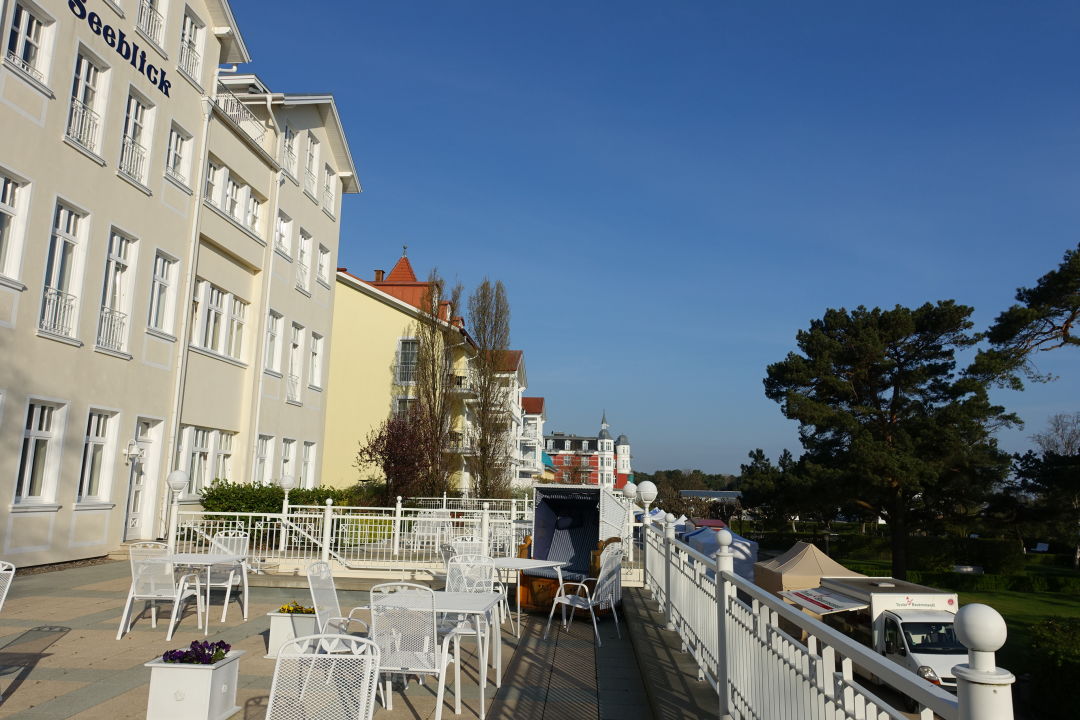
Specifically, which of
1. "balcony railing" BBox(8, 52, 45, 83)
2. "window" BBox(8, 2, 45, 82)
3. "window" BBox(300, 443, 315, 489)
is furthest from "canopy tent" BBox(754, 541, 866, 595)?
"window" BBox(8, 2, 45, 82)

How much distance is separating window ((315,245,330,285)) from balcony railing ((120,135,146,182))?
32.5 ft

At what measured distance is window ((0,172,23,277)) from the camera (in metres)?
12.3

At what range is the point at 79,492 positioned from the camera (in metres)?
14.2

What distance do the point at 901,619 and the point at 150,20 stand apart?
22.6m

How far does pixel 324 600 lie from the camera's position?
6.31 metres

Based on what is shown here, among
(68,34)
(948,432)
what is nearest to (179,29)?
(68,34)

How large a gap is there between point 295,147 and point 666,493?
64782 millimetres

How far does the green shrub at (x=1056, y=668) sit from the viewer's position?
17016 mm

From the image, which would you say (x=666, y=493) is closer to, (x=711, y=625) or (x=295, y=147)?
(x=295, y=147)

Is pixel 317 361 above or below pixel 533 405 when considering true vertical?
below

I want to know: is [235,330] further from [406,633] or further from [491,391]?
[406,633]

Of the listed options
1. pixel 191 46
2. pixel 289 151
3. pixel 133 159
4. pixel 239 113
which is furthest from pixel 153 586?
pixel 289 151

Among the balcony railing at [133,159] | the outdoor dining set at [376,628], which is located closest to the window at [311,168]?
the balcony railing at [133,159]

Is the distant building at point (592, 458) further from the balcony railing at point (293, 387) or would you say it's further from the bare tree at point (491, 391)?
the balcony railing at point (293, 387)
